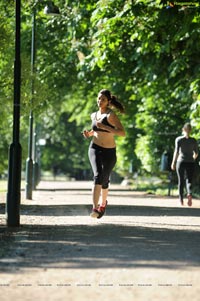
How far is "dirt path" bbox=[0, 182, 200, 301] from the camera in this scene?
21.3 feet

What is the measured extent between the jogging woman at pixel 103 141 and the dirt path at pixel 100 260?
1.58 ft

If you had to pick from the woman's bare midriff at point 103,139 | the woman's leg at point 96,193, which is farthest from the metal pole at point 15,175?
the woman's bare midriff at point 103,139

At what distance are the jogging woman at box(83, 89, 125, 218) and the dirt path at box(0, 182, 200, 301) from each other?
0.48 meters

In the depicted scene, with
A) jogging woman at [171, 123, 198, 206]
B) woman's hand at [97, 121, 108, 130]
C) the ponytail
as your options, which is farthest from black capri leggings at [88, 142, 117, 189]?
jogging woman at [171, 123, 198, 206]

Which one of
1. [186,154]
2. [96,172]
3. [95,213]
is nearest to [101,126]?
[96,172]

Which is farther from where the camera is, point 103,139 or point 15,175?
point 103,139

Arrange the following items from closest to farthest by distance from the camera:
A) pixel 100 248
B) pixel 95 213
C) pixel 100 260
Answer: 1. pixel 100 260
2. pixel 100 248
3. pixel 95 213

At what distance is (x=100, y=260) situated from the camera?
Result: 8.10 metres

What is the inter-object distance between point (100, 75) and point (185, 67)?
8216mm

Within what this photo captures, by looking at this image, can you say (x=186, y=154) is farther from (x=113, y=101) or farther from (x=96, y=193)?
(x=96, y=193)

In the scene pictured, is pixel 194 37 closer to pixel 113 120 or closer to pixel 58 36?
pixel 113 120

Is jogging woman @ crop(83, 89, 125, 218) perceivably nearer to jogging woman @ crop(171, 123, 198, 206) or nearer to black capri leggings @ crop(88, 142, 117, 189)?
black capri leggings @ crop(88, 142, 117, 189)

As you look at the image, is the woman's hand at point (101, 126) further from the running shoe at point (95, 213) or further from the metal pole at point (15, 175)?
the metal pole at point (15, 175)

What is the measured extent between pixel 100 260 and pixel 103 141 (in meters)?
5.29
